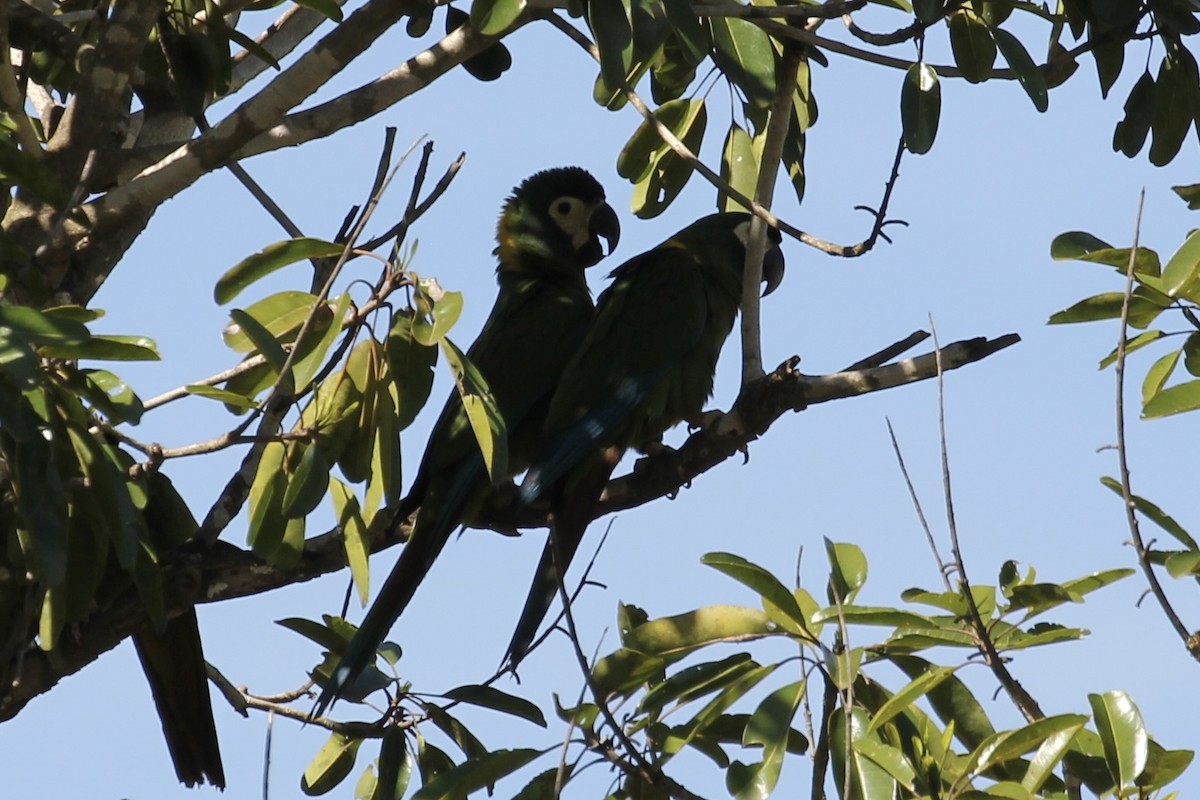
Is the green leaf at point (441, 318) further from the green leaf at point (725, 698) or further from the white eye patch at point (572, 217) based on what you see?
the white eye patch at point (572, 217)

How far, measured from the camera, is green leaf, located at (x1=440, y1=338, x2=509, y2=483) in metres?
1.89

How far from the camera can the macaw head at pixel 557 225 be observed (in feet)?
11.9

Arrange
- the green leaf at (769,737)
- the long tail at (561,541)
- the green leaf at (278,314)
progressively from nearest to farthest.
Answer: the green leaf at (769,737)
the green leaf at (278,314)
the long tail at (561,541)

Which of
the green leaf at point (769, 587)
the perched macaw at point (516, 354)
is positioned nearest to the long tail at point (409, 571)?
the perched macaw at point (516, 354)

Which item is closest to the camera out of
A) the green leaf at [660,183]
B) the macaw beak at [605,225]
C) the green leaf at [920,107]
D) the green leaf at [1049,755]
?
the green leaf at [1049,755]

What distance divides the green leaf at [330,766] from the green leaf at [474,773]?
586 mm

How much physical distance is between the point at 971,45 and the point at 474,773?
59.5 inches

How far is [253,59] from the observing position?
3.29m

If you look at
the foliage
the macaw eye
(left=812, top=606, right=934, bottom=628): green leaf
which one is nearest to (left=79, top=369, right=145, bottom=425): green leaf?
the foliage

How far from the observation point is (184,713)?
9.51 feet

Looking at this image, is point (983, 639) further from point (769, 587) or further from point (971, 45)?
point (971, 45)

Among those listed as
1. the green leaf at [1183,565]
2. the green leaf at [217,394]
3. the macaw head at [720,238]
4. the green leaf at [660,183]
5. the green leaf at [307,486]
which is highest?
the macaw head at [720,238]

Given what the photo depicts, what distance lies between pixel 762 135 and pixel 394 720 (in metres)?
1.38

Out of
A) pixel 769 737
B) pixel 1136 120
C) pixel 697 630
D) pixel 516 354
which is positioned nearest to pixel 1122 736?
pixel 769 737
